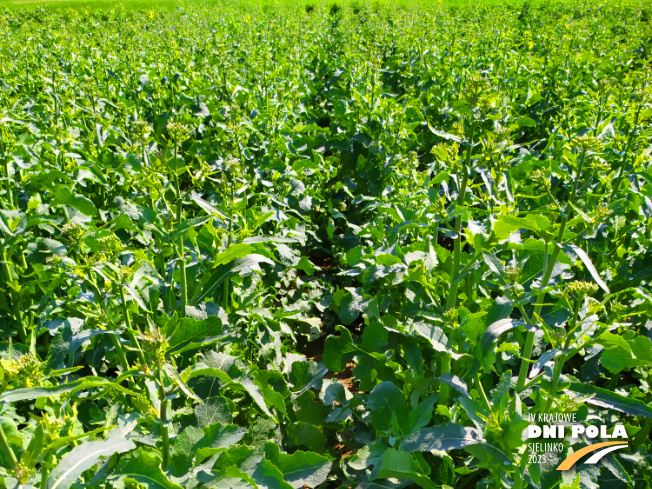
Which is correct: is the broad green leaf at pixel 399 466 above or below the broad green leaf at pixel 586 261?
below

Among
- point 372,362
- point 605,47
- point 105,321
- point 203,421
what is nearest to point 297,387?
point 372,362

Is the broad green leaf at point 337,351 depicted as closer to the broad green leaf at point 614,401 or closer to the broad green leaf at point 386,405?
the broad green leaf at point 386,405

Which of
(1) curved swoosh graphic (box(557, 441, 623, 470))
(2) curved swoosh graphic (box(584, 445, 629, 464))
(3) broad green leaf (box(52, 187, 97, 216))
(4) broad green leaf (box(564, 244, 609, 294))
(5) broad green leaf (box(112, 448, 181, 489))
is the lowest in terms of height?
(2) curved swoosh graphic (box(584, 445, 629, 464))

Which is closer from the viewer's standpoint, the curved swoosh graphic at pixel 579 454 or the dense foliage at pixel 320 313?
the dense foliage at pixel 320 313

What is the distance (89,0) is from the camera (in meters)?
36.9

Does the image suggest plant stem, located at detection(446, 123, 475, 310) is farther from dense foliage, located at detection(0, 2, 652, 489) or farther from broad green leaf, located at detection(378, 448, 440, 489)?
broad green leaf, located at detection(378, 448, 440, 489)

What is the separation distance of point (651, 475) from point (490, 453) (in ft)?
3.51

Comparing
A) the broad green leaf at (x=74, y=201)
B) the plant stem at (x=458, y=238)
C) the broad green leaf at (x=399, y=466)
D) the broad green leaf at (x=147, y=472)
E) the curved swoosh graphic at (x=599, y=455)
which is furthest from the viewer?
the broad green leaf at (x=74, y=201)

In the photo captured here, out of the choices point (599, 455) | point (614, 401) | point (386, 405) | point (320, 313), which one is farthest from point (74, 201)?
point (599, 455)

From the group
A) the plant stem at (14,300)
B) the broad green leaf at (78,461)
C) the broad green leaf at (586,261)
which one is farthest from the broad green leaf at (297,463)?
the plant stem at (14,300)

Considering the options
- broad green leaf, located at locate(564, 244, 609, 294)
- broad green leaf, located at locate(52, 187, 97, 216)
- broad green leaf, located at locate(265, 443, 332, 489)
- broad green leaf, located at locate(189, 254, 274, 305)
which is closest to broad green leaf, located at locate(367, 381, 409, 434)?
broad green leaf, located at locate(265, 443, 332, 489)

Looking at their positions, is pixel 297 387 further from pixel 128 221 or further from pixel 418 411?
pixel 128 221

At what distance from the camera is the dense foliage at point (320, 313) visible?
2.06m

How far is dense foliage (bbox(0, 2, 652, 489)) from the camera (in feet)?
6.76
